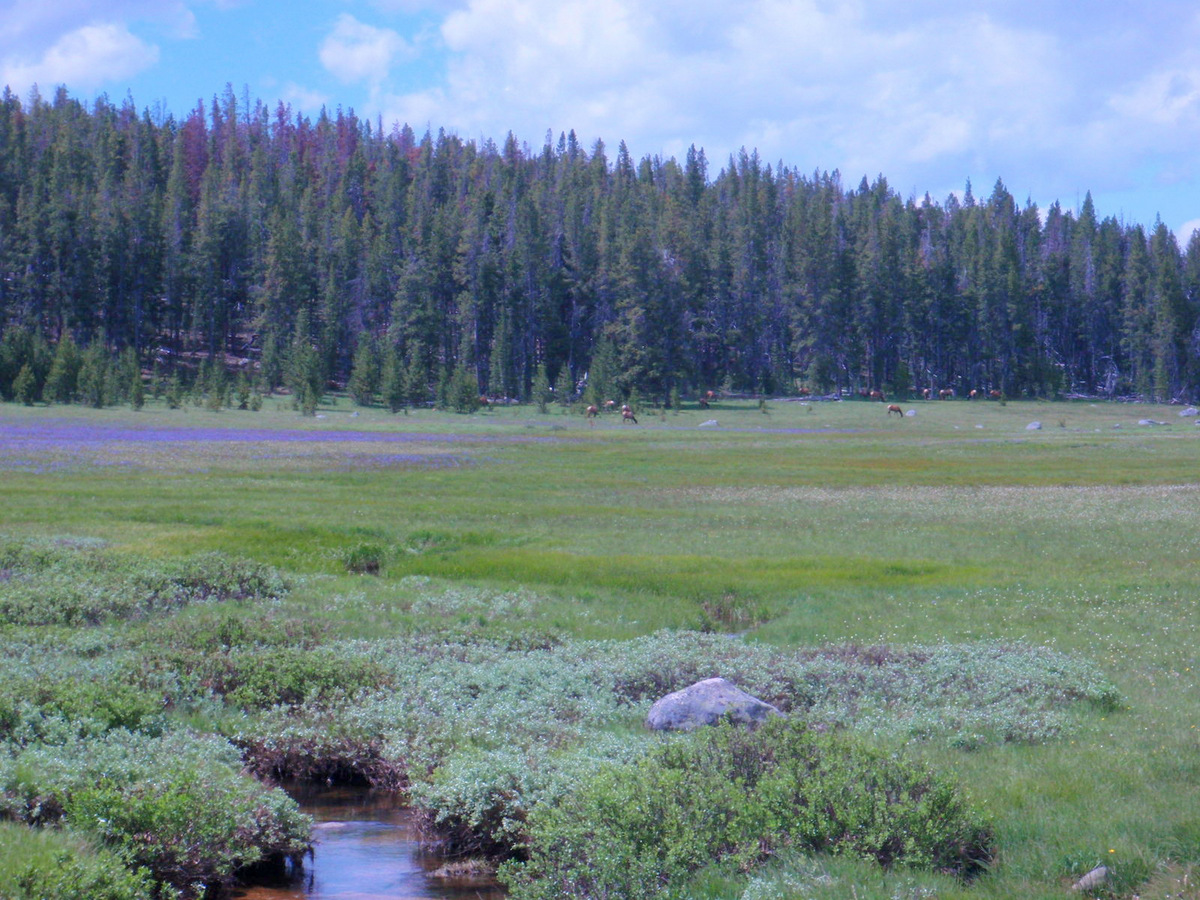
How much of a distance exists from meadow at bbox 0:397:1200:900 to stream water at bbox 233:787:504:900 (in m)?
0.39

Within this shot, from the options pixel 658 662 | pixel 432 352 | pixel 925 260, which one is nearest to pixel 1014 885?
pixel 658 662

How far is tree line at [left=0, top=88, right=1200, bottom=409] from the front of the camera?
121 meters

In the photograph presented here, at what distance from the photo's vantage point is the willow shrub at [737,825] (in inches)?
335

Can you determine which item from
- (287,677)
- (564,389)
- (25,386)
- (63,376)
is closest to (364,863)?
(287,677)

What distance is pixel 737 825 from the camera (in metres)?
8.91

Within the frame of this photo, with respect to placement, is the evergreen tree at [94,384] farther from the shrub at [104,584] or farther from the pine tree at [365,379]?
the shrub at [104,584]

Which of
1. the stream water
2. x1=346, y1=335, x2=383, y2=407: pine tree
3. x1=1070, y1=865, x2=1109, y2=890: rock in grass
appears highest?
x1=346, y1=335, x2=383, y2=407: pine tree

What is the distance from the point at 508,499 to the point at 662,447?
28.2 metres

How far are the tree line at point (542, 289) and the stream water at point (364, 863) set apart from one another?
91910 millimetres

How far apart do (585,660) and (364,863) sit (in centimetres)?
642

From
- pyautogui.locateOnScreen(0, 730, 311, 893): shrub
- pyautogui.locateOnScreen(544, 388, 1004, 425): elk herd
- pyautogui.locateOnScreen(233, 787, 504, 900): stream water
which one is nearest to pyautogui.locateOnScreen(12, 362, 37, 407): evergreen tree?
pyautogui.locateOnScreen(544, 388, 1004, 425): elk herd

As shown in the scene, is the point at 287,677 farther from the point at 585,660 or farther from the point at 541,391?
the point at 541,391

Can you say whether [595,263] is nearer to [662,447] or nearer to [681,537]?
[662,447]

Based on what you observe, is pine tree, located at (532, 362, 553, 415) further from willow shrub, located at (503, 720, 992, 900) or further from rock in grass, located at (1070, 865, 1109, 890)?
rock in grass, located at (1070, 865, 1109, 890)
